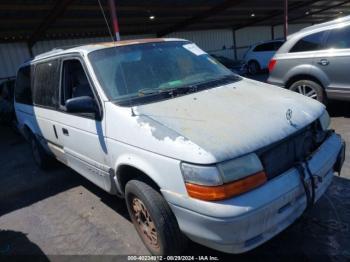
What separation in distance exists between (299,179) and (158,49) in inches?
83.8

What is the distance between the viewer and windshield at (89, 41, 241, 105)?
10.3 feet

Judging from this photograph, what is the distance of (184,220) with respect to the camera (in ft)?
7.80

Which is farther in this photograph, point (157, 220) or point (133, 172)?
point (133, 172)

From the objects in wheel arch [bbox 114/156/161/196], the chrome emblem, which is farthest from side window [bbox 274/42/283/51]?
wheel arch [bbox 114/156/161/196]

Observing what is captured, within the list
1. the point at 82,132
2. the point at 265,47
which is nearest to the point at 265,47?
the point at 265,47

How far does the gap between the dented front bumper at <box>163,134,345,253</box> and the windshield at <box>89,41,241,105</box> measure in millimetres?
1152

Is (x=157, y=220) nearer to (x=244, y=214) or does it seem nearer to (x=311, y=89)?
(x=244, y=214)

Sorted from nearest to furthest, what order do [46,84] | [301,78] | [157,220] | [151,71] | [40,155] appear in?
[157,220] → [151,71] → [46,84] → [40,155] → [301,78]

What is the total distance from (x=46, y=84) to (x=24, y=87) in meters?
1.35

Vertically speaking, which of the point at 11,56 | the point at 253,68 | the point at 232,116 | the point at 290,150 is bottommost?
the point at 253,68

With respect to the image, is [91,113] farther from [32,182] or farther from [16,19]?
[16,19]

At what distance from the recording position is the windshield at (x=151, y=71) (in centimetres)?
315

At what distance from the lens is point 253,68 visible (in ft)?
57.0

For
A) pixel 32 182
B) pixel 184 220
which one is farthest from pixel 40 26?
pixel 184 220
